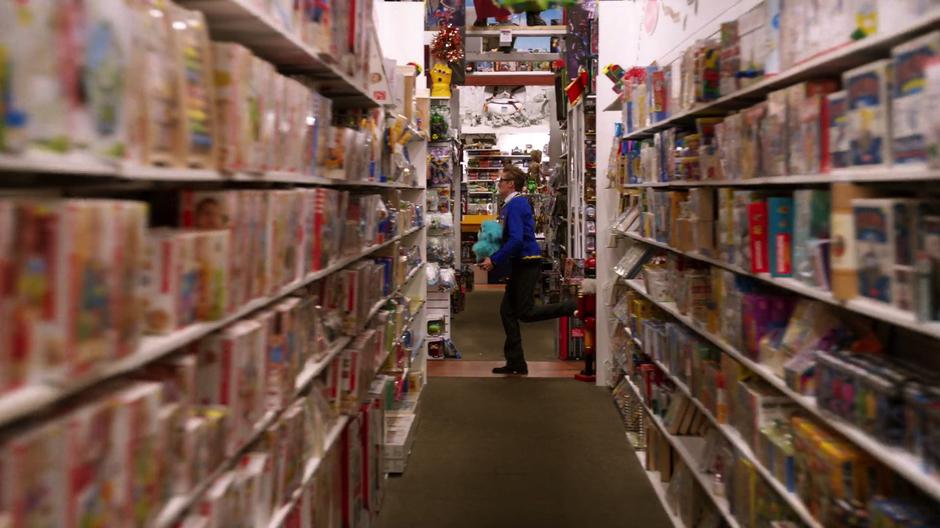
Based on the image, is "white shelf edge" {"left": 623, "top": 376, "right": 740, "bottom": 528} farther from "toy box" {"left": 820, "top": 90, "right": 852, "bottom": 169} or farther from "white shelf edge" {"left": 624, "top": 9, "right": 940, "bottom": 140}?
"white shelf edge" {"left": 624, "top": 9, "right": 940, "bottom": 140}

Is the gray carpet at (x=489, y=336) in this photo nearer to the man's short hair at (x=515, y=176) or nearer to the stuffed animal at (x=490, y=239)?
the stuffed animal at (x=490, y=239)

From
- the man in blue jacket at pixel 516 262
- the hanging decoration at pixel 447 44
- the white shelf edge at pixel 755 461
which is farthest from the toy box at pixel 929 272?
the hanging decoration at pixel 447 44

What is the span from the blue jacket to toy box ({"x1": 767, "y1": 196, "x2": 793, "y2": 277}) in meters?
4.48

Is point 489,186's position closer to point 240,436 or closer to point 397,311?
point 397,311

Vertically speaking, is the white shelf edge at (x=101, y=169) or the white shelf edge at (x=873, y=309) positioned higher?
the white shelf edge at (x=101, y=169)

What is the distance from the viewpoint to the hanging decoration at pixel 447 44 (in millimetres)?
7884

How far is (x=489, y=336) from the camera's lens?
9266 millimetres

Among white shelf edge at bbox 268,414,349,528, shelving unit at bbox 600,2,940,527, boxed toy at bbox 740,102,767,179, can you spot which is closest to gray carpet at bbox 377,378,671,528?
shelving unit at bbox 600,2,940,527

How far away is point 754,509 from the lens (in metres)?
2.81

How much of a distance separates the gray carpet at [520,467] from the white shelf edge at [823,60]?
81.8 inches

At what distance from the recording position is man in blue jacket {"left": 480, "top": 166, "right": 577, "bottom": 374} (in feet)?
23.4

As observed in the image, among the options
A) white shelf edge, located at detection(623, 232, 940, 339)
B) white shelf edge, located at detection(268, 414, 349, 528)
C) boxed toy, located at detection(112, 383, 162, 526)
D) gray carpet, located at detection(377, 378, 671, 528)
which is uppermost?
white shelf edge, located at detection(623, 232, 940, 339)

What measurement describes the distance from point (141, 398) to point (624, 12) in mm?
5720

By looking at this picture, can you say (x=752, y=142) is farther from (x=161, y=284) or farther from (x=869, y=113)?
(x=161, y=284)
